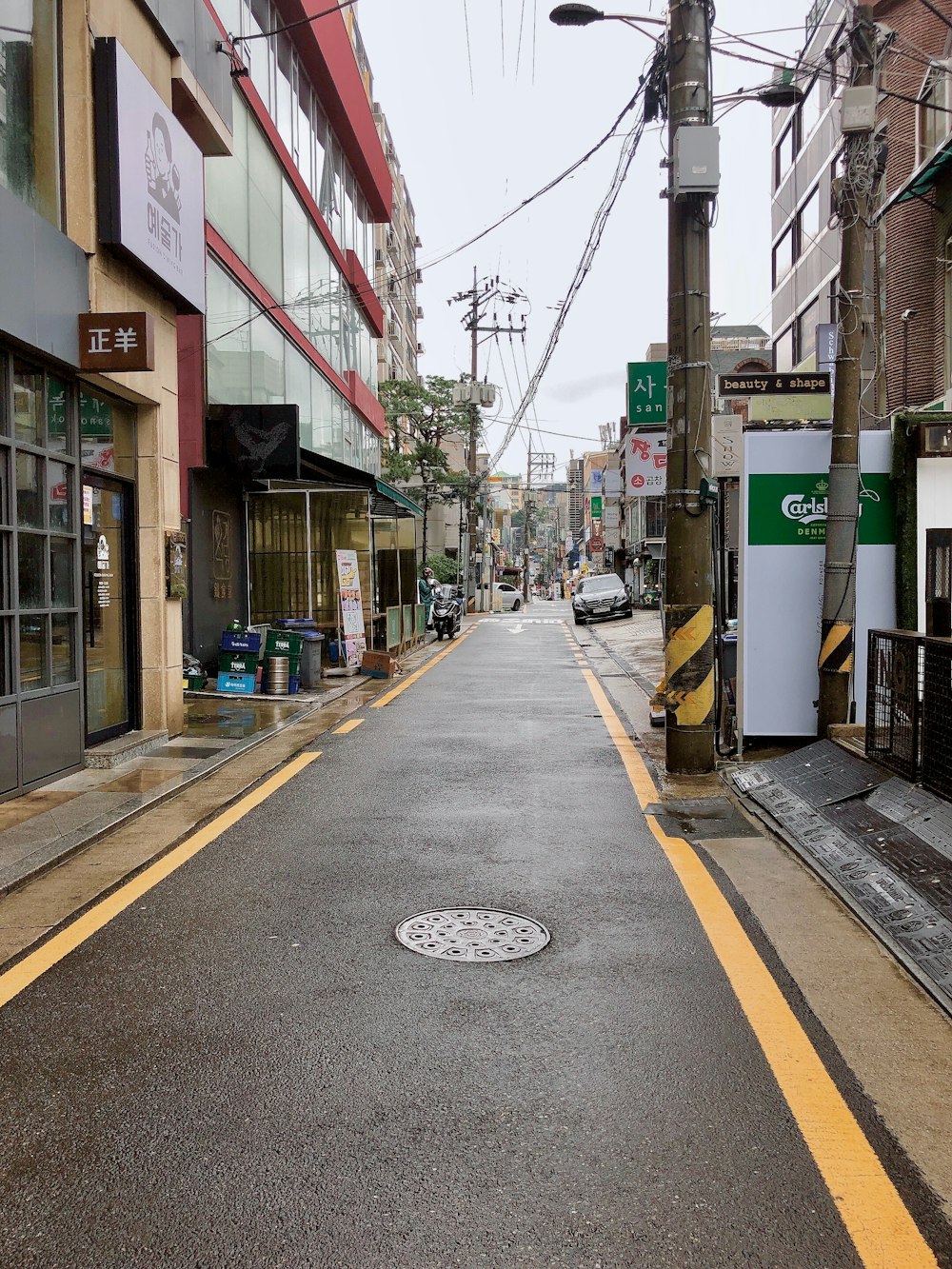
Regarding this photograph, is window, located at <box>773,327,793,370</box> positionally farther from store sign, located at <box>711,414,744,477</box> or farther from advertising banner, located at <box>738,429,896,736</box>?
advertising banner, located at <box>738,429,896,736</box>

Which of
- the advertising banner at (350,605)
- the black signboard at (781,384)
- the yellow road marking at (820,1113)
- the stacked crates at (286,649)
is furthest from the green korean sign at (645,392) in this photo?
the yellow road marking at (820,1113)

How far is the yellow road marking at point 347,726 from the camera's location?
447 inches

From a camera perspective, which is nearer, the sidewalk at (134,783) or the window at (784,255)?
the sidewalk at (134,783)

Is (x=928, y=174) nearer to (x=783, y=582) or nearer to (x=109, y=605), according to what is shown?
(x=783, y=582)

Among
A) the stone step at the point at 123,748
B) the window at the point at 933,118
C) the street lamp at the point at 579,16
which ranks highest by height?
the window at the point at 933,118

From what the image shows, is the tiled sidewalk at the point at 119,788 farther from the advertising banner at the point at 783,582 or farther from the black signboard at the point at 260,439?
the advertising banner at the point at 783,582

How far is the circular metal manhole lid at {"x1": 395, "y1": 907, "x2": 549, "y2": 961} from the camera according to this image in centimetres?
453

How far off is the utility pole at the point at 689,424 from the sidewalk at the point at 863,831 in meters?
0.60

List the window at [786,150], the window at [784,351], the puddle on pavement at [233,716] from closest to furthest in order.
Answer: the puddle on pavement at [233,716] < the window at [786,150] < the window at [784,351]

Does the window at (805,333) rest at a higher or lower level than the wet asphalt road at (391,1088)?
higher

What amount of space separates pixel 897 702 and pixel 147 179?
756 cm

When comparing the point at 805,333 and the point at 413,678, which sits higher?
the point at 805,333

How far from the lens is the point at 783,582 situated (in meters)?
9.20

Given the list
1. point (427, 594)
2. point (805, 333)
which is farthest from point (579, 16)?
point (805, 333)
